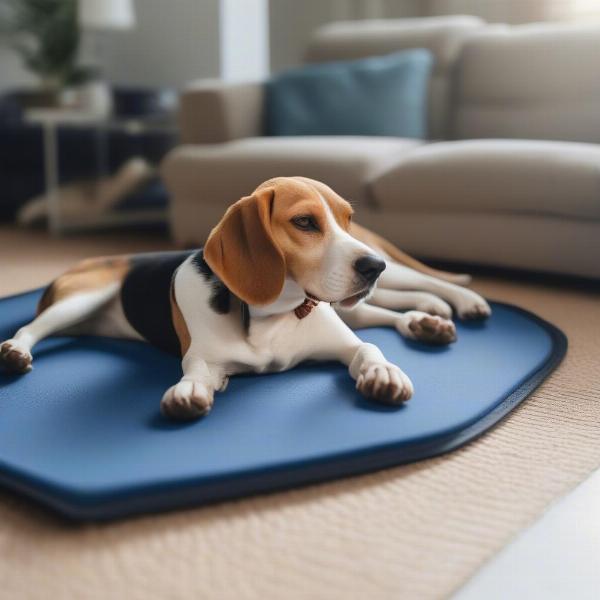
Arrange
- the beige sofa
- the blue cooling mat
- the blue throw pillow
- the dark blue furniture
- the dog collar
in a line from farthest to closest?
1. the dark blue furniture
2. the blue throw pillow
3. the beige sofa
4. the dog collar
5. the blue cooling mat

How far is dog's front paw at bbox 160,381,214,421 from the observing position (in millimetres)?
1402

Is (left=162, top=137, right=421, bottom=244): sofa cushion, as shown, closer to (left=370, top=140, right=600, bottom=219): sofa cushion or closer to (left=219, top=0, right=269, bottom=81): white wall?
(left=370, top=140, right=600, bottom=219): sofa cushion

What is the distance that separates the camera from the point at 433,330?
73.5 inches

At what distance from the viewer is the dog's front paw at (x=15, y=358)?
1.68m

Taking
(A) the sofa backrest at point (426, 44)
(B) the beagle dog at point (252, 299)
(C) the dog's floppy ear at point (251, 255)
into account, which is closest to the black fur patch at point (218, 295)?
(B) the beagle dog at point (252, 299)

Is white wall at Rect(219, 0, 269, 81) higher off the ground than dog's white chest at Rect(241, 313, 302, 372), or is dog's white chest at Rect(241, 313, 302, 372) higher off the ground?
white wall at Rect(219, 0, 269, 81)

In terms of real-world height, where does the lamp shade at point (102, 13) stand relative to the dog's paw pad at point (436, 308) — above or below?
above

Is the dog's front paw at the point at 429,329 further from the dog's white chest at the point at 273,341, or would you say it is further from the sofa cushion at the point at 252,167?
the sofa cushion at the point at 252,167

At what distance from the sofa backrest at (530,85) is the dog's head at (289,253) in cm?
212

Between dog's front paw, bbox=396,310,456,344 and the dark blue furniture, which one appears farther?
the dark blue furniture

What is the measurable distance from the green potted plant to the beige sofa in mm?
1899

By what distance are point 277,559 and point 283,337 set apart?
64cm

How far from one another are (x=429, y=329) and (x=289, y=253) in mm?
540

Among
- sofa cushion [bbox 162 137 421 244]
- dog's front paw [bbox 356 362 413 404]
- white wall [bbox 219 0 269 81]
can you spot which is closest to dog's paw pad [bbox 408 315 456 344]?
dog's front paw [bbox 356 362 413 404]
